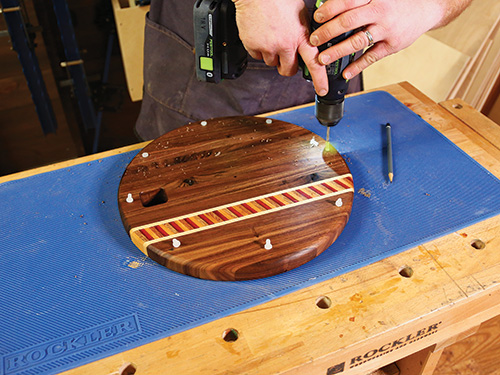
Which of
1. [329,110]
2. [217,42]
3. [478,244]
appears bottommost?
[478,244]

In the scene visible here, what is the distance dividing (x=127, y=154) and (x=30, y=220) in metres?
0.33

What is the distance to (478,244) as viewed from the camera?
3.26 ft

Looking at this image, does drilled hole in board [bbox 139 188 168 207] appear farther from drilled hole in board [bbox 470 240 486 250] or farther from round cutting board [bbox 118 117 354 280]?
drilled hole in board [bbox 470 240 486 250]

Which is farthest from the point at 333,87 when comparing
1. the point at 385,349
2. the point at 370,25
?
the point at 385,349

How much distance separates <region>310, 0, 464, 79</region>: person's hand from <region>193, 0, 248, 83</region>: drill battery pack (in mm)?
255

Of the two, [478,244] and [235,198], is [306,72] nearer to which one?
[235,198]

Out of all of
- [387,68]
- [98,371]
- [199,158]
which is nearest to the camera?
[98,371]

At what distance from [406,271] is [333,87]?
1.52 ft

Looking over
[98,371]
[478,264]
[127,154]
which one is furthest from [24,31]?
[478,264]

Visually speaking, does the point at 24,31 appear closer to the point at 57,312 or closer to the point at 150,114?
the point at 150,114

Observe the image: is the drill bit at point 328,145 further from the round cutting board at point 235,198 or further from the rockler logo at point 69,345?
the rockler logo at point 69,345

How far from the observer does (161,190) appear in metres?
1.09

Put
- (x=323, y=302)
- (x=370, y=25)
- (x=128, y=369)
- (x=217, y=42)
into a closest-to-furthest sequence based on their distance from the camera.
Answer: (x=128, y=369) < (x=323, y=302) < (x=370, y=25) < (x=217, y=42)

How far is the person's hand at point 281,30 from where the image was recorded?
1011 millimetres
